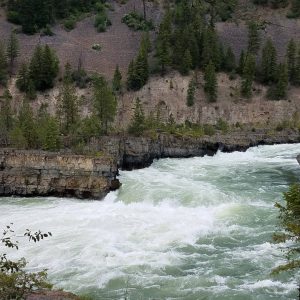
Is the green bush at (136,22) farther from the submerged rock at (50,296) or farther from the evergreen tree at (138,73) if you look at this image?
the submerged rock at (50,296)

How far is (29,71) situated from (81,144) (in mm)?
40954

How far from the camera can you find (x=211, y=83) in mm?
82312

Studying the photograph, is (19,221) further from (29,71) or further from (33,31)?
(33,31)

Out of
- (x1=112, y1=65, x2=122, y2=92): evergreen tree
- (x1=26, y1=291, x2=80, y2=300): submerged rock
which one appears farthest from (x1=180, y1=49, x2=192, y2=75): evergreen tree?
(x1=26, y1=291, x2=80, y2=300): submerged rock

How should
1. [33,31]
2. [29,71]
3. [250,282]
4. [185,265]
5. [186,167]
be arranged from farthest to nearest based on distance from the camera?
[33,31], [29,71], [186,167], [185,265], [250,282]

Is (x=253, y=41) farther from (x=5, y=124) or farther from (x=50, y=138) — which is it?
(x=50, y=138)

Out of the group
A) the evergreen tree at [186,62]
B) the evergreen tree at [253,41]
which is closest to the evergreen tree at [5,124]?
the evergreen tree at [186,62]

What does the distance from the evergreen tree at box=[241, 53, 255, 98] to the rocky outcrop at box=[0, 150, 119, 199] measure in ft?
158

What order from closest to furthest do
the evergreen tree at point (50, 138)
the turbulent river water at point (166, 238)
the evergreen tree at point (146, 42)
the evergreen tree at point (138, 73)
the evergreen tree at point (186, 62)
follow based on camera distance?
the turbulent river water at point (166, 238)
the evergreen tree at point (50, 138)
the evergreen tree at point (138, 73)
the evergreen tree at point (186, 62)
the evergreen tree at point (146, 42)

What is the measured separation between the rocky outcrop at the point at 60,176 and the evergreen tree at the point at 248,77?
48.1 metres

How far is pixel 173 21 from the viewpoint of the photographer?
10369 centimetres

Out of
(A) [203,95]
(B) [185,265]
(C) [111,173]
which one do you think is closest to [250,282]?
(B) [185,265]

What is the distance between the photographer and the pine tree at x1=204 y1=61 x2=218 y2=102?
270ft

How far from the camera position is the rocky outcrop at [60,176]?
132ft
